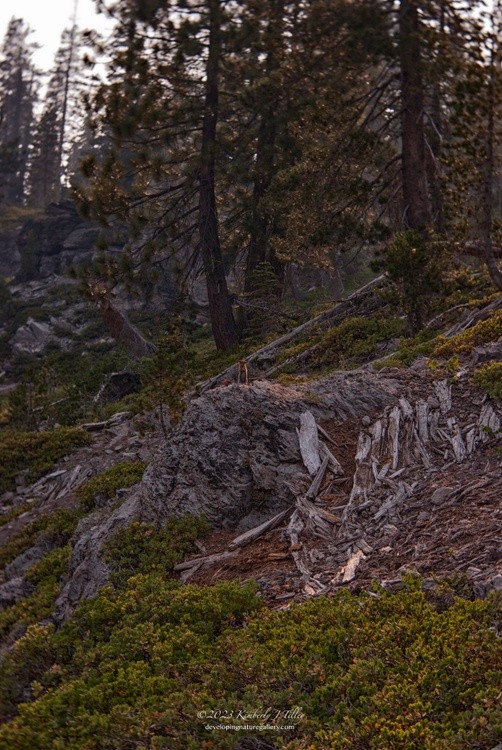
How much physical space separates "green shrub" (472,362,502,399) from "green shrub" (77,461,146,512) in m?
5.47

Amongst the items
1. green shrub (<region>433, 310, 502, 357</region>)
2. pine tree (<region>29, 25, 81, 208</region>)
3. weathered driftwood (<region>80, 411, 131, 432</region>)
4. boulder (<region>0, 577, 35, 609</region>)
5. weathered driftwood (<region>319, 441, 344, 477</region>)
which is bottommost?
boulder (<region>0, 577, 35, 609</region>)

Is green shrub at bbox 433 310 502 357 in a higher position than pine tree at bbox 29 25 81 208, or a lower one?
lower

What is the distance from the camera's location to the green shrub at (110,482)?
11.2 meters

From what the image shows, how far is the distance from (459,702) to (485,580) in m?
1.26

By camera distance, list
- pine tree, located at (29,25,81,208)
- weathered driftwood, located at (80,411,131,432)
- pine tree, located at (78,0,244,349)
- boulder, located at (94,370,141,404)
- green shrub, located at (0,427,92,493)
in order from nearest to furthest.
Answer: green shrub, located at (0,427,92,493) < weathered driftwood, located at (80,411,131,432) < pine tree, located at (78,0,244,349) < boulder, located at (94,370,141,404) < pine tree, located at (29,25,81,208)

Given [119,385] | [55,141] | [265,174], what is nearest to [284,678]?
[119,385]

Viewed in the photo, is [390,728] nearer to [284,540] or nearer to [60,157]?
[284,540]

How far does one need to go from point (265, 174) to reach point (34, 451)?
34.3 ft

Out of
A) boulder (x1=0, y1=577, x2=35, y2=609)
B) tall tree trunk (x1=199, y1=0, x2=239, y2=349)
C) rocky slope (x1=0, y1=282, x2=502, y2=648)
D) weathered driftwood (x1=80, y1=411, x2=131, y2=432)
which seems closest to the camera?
rocky slope (x1=0, y1=282, x2=502, y2=648)

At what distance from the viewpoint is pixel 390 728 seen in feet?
13.2

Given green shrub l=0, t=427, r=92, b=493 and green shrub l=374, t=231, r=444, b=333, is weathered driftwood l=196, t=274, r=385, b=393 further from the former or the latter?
green shrub l=0, t=427, r=92, b=493

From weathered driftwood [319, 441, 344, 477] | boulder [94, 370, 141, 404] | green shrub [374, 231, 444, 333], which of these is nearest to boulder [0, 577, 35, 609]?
weathered driftwood [319, 441, 344, 477]

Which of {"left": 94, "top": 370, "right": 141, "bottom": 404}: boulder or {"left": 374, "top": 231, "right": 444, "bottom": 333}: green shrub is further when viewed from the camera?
{"left": 94, "top": 370, "right": 141, "bottom": 404}: boulder

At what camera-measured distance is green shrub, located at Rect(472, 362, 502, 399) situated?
322 inches
